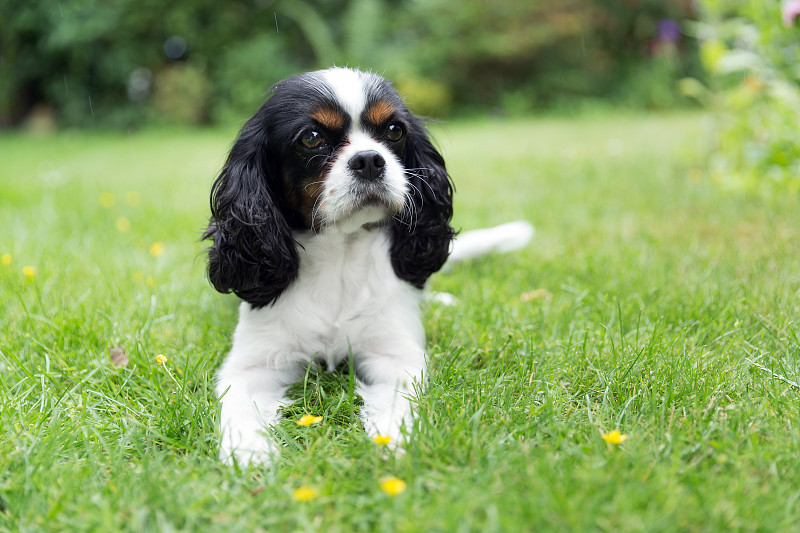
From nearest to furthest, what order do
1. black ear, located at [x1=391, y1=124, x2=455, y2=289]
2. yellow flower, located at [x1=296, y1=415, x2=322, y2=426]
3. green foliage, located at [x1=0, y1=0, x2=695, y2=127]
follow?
yellow flower, located at [x1=296, y1=415, x2=322, y2=426], black ear, located at [x1=391, y1=124, x2=455, y2=289], green foliage, located at [x1=0, y1=0, x2=695, y2=127]

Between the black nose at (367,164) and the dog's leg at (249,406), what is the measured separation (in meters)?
0.75

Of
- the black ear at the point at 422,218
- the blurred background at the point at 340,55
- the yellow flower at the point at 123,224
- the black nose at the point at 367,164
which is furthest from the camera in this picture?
the blurred background at the point at 340,55

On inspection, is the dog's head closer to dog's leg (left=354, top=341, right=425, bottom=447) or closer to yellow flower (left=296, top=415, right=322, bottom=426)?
dog's leg (left=354, top=341, right=425, bottom=447)

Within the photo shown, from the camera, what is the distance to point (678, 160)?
599 cm

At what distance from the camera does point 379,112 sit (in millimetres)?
2318

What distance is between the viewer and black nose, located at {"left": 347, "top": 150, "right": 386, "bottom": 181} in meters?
2.16

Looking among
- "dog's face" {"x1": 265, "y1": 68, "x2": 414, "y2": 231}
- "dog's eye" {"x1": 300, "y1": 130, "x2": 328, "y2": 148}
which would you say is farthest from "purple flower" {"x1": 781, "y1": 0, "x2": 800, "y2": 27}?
"dog's eye" {"x1": 300, "y1": 130, "x2": 328, "y2": 148}

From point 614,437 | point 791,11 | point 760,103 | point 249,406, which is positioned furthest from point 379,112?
point 760,103

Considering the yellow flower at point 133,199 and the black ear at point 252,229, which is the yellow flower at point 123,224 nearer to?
the yellow flower at point 133,199

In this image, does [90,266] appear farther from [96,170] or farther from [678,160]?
[678,160]

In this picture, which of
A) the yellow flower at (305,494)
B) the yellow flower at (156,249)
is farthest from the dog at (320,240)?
the yellow flower at (156,249)

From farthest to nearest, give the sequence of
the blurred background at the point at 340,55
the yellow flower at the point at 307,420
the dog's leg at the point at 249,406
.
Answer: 1. the blurred background at the point at 340,55
2. the yellow flower at the point at 307,420
3. the dog's leg at the point at 249,406

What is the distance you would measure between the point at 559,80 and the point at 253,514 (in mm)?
13023

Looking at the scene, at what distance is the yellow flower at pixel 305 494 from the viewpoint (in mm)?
1490
